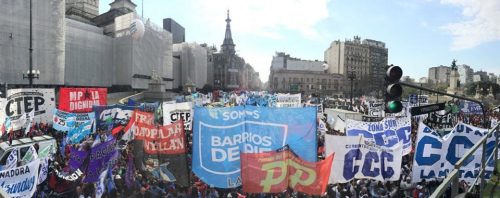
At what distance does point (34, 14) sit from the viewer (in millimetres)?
38438

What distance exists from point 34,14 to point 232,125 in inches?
1452

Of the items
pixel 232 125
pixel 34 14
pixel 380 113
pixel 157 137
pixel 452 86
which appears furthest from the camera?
pixel 452 86

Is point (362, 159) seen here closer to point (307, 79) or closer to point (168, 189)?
point (168, 189)

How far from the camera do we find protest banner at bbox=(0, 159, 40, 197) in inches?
302

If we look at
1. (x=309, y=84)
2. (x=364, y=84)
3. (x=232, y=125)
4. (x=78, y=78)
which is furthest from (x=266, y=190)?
(x=309, y=84)

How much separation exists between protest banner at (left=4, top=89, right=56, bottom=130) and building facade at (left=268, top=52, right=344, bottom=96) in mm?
124419

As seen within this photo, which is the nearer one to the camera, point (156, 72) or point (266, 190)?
point (266, 190)

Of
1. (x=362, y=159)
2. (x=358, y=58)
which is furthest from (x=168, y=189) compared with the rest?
(x=358, y=58)

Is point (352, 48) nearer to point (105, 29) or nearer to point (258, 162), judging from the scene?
Answer: point (105, 29)

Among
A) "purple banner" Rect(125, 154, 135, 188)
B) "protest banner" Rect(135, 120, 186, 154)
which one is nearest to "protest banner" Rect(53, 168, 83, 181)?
"purple banner" Rect(125, 154, 135, 188)

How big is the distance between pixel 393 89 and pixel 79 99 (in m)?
15.9

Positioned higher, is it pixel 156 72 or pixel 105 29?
pixel 105 29

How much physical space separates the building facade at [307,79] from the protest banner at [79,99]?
121335 millimetres

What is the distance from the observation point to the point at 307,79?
146750 mm
